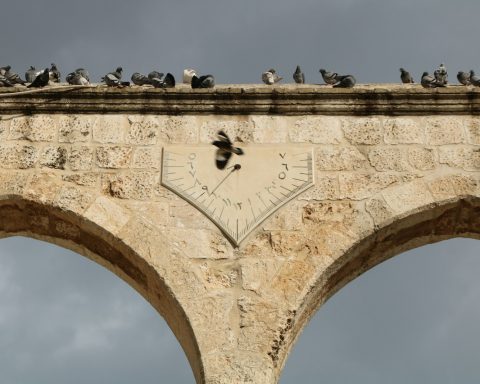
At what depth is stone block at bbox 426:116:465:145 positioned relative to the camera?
7.62 meters

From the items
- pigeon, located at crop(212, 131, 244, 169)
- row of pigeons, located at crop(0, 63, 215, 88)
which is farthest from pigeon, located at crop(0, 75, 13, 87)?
pigeon, located at crop(212, 131, 244, 169)

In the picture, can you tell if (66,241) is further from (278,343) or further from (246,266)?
(278,343)

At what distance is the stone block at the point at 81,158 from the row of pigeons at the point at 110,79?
1.93 ft

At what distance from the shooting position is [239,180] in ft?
24.3

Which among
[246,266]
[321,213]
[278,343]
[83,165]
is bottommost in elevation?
[278,343]

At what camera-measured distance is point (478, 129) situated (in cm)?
768

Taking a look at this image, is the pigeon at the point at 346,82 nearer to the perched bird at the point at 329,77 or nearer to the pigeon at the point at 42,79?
the perched bird at the point at 329,77

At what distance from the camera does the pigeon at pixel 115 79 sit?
7.82 metres

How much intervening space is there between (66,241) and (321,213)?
6.65 ft

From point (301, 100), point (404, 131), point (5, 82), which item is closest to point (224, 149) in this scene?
point (301, 100)

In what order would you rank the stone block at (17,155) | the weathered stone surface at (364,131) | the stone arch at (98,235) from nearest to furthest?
the stone arch at (98,235) → the stone block at (17,155) → the weathered stone surface at (364,131)

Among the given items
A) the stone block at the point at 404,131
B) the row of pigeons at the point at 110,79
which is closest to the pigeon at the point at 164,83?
the row of pigeons at the point at 110,79

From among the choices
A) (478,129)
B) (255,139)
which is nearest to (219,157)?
(255,139)

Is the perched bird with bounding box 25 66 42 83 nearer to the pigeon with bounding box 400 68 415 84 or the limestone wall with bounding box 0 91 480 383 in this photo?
the limestone wall with bounding box 0 91 480 383
